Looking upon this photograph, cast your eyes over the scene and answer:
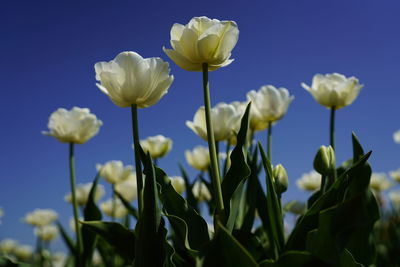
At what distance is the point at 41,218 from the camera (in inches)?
193

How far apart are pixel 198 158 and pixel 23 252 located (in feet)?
17.4

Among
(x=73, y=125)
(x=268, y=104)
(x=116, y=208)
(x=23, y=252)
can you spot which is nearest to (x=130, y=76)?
(x=73, y=125)

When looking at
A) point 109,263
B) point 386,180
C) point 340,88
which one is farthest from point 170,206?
point 386,180

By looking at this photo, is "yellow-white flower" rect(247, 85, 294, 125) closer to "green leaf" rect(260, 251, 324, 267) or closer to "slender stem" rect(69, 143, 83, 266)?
"slender stem" rect(69, 143, 83, 266)

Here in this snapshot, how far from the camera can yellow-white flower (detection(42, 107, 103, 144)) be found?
2049 millimetres

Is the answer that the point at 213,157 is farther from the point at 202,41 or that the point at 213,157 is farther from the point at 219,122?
the point at 219,122

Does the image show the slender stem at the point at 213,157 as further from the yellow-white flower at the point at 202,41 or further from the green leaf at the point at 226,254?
the green leaf at the point at 226,254

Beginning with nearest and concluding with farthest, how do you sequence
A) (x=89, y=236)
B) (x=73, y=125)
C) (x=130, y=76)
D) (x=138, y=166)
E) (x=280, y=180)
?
(x=138, y=166) < (x=130, y=76) < (x=280, y=180) < (x=89, y=236) < (x=73, y=125)

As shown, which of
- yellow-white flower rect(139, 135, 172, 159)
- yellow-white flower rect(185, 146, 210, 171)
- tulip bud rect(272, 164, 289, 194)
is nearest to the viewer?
tulip bud rect(272, 164, 289, 194)

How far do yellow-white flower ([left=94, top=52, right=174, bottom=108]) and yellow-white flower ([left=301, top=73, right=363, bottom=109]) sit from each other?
0.97m

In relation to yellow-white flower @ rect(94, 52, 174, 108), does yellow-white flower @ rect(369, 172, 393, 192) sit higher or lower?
lower

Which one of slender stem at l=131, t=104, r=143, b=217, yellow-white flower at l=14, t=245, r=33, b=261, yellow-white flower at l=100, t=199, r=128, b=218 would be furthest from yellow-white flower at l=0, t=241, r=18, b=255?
slender stem at l=131, t=104, r=143, b=217

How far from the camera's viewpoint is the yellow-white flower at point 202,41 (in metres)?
1.25

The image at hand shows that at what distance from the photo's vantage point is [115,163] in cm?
281
